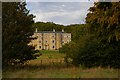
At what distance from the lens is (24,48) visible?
2631 cm

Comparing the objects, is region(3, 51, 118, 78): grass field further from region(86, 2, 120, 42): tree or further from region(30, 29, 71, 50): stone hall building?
region(30, 29, 71, 50): stone hall building

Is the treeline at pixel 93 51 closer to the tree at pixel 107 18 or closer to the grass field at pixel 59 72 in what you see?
the tree at pixel 107 18

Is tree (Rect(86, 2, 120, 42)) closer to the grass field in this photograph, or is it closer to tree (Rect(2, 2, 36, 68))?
the grass field

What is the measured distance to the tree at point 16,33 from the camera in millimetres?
24703

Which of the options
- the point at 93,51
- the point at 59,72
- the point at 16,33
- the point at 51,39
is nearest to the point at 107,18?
the point at 59,72

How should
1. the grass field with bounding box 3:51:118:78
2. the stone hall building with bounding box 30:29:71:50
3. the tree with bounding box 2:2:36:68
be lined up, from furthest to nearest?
the stone hall building with bounding box 30:29:71:50 < the tree with bounding box 2:2:36:68 < the grass field with bounding box 3:51:118:78

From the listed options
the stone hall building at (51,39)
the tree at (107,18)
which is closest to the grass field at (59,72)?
the tree at (107,18)

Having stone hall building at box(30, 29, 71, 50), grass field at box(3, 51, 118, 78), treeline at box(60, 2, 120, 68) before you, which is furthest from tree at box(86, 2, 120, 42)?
stone hall building at box(30, 29, 71, 50)

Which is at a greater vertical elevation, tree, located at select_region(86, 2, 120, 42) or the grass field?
tree, located at select_region(86, 2, 120, 42)

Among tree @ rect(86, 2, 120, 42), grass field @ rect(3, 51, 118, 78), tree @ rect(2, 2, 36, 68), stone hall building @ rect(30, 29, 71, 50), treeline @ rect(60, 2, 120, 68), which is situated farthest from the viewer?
stone hall building @ rect(30, 29, 71, 50)

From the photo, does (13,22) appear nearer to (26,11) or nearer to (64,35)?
(26,11)

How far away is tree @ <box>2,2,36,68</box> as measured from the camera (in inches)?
973

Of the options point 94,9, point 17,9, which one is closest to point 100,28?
point 94,9

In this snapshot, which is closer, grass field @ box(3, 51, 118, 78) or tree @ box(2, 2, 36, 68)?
grass field @ box(3, 51, 118, 78)
